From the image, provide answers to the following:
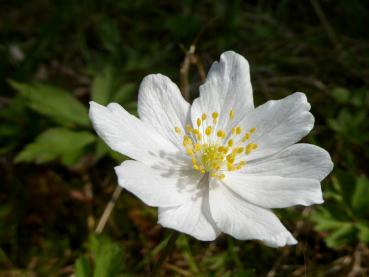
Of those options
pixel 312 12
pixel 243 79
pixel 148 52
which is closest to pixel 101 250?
pixel 243 79

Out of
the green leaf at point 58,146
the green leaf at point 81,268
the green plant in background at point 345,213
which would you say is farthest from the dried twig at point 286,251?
the green leaf at point 58,146

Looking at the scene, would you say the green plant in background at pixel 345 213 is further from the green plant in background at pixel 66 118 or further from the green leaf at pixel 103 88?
the green leaf at pixel 103 88

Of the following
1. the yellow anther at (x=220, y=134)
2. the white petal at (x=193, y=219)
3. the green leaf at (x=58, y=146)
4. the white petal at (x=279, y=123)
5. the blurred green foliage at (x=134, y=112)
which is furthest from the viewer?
the green leaf at (x=58, y=146)

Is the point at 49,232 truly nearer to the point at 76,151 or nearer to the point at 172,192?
the point at 76,151

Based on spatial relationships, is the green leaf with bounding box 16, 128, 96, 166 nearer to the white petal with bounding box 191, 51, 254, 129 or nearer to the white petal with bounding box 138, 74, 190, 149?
the white petal with bounding box 138, 74, 190, 149

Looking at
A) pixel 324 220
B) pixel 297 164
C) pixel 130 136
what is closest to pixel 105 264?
pixel 130 136
